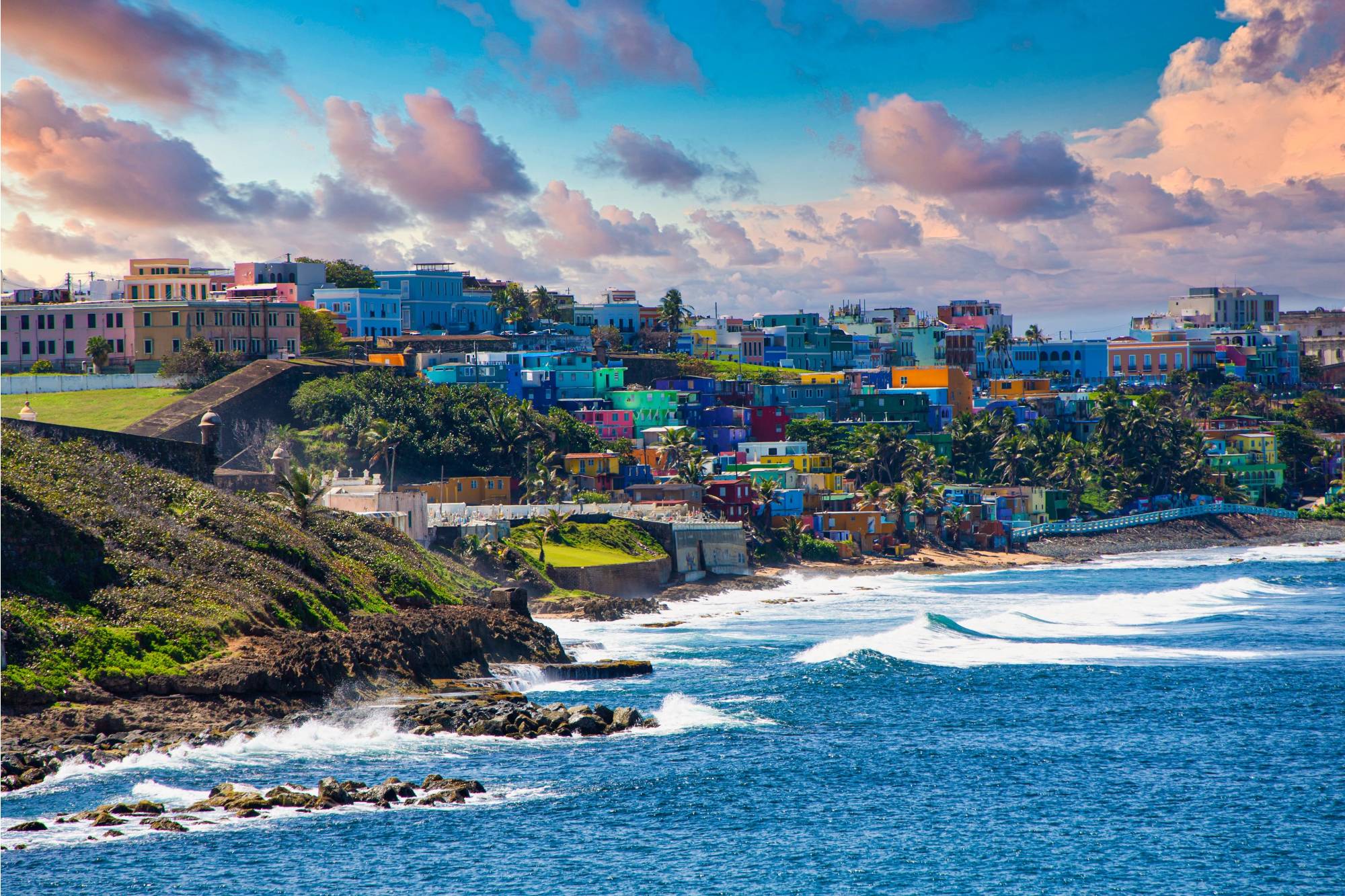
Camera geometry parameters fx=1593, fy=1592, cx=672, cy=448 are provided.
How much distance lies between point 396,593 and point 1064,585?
54062mm

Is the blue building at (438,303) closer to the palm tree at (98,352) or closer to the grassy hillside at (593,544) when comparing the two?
the palm tree at (98,352)

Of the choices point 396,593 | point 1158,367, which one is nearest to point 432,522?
point 396,593

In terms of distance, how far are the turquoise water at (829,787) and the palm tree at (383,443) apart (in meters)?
43.3

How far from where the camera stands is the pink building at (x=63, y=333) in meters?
121

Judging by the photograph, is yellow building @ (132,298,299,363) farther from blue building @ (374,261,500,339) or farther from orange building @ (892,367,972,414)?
orange building @ (892,367,972,414)

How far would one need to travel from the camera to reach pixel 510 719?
48.2 meters

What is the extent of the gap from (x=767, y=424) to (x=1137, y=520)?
3351 cm

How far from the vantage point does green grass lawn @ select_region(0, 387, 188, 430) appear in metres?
104

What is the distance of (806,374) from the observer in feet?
525

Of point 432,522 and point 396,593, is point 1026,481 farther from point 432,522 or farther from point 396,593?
point 396,593

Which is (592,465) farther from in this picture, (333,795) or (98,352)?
(333,795)

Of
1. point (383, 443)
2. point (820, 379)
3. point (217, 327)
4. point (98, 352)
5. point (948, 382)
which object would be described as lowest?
point (383, 443)

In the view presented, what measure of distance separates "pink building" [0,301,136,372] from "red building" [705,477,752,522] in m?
47.0

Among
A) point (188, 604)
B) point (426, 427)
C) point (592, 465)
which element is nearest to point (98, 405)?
point (426, 427)
